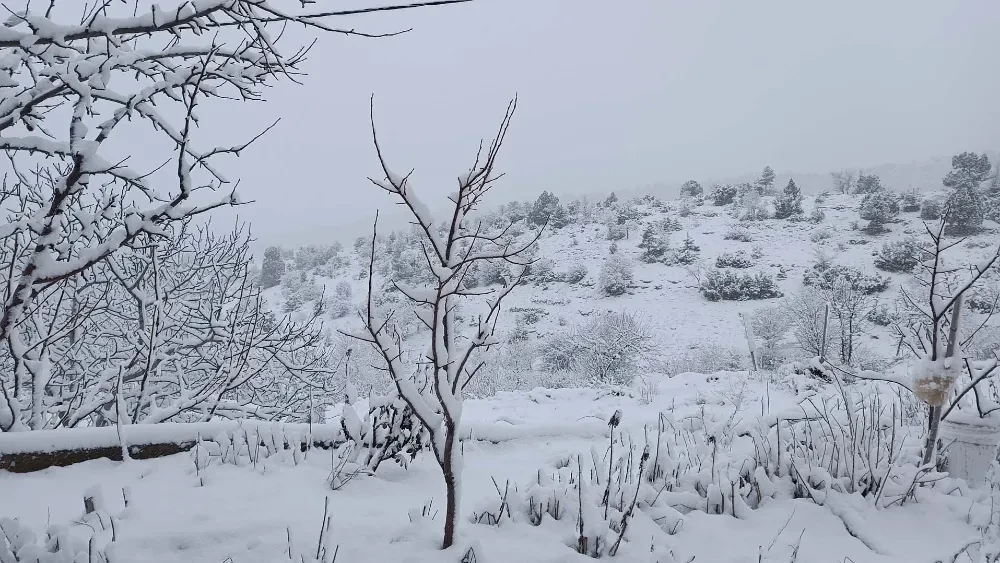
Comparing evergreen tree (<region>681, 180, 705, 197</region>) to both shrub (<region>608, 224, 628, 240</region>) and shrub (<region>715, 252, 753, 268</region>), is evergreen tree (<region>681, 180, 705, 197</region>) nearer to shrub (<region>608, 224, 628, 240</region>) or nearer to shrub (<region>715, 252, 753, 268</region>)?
shrub (<region>608, 224, 628, 240</region>)

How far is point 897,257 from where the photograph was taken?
23500 mm

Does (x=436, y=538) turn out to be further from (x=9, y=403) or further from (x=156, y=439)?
(x=9, y=403)

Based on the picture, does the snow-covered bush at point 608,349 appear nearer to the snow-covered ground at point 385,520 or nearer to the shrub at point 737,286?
the shrub at point 737,286

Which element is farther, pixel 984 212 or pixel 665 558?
pixel 984 212

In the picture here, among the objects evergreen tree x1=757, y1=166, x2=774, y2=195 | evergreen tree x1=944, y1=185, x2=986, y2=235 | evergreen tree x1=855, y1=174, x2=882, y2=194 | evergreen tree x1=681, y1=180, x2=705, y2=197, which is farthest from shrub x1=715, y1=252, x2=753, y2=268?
evergreen tree x1=757, y1=166, x2=774, y2=195

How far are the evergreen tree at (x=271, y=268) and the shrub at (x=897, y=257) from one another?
36904 mm

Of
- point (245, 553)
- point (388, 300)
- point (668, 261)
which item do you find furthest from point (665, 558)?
point (668, 261)

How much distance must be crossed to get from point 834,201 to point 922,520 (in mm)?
40679

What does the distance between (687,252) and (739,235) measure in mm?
4025

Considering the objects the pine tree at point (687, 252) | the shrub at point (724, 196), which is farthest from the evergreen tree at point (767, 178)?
the pine tree at point (687, 252)

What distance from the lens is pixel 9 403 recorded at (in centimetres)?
285

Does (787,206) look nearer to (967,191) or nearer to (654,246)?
(967,191)

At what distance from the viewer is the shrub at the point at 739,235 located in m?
29.9

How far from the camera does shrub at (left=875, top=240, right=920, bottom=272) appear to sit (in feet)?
75.2
